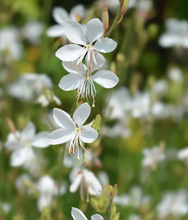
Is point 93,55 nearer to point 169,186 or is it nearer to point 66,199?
point 66,199

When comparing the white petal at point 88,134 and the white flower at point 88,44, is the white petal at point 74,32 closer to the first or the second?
the white flower at point 88,44

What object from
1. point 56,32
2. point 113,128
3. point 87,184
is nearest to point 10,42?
point 113,128

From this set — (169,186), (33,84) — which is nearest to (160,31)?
(169,186)

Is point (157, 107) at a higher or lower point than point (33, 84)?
higher

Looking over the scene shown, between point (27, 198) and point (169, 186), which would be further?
point (169, 186)

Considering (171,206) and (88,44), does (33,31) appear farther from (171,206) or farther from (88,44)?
(88,44)

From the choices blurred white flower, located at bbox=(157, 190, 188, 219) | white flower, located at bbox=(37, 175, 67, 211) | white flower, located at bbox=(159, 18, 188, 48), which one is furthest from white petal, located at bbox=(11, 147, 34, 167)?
white flower, located at bbox=(159, 18, 188, 48)

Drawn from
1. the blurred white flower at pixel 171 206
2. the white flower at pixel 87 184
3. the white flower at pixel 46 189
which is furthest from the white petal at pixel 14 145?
the blurred white flower at pixel 171 206
